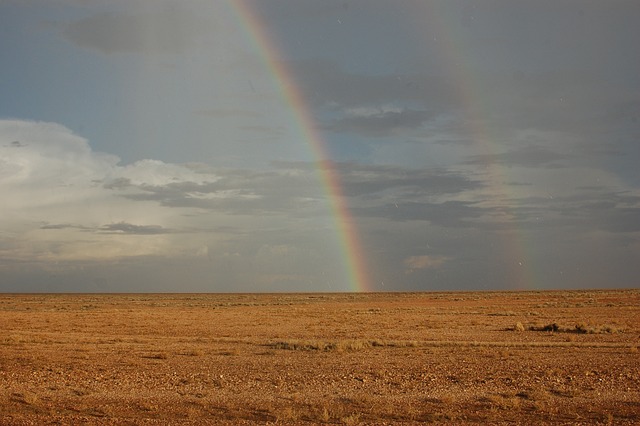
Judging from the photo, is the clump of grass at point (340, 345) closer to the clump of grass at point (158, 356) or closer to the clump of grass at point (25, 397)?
the clump of grass at point (158, 356)

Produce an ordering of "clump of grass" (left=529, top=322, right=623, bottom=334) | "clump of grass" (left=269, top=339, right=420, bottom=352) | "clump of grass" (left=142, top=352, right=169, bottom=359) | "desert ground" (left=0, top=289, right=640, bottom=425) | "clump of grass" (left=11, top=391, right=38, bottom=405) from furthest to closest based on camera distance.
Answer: "clump of grass" (left=529, top=322, right=623, bottom=334)
"clump of grass" (left=269, top=339, right=420, bottom=352)
"clump of grass" (left=142, top=352, right=169, bottom=359)
"clump of grass" (left=11, top=391, right=38, bottom=405)
"desert ground" (left=0, top=289, right=640, bottom=425)

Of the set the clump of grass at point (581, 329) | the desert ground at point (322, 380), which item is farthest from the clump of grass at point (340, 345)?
the clump of grass at point (581, 329)

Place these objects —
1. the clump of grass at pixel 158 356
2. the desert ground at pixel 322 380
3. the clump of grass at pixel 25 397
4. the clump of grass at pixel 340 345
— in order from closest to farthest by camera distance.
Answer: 1. the desert ground at pixel 322 380
2. the clump of grass at pixel 25 397
3. the clump of grass at pixel 158 356
4. the clump of grass at pixel 340 345

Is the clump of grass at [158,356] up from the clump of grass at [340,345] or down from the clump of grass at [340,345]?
down

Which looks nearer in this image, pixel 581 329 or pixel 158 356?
pixel 158 356

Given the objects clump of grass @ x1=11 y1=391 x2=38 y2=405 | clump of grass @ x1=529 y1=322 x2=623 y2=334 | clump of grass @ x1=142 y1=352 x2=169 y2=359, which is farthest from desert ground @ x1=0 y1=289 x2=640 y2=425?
clump of grass @ x1=529 y1=322 x2=623 y2=334

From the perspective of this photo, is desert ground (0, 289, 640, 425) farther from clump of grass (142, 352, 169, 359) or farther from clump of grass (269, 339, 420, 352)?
clump of grass (142, 352, 169, 359)

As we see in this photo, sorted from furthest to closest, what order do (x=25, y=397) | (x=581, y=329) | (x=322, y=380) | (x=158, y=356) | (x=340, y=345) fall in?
(x=581, y=329)
(x=340, y=345)
(x=158, y=356)
(x=322, y=380)
(x=25, y=397)

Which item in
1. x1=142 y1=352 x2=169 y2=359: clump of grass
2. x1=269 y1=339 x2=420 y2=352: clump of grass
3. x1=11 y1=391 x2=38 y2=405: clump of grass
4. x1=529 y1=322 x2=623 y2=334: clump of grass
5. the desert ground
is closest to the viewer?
the desert ground

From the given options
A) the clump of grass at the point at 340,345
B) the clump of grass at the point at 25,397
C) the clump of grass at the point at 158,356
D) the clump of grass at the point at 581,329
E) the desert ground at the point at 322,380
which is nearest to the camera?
the desert ground at the point at 322,380

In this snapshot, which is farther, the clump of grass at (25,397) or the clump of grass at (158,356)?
the clump of grass at (158,356)

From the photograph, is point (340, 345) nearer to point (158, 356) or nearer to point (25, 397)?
point (158, 356)

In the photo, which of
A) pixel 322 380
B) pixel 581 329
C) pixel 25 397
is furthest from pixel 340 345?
pixel 581 329

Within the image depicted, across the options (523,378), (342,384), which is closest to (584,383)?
(523,378)
